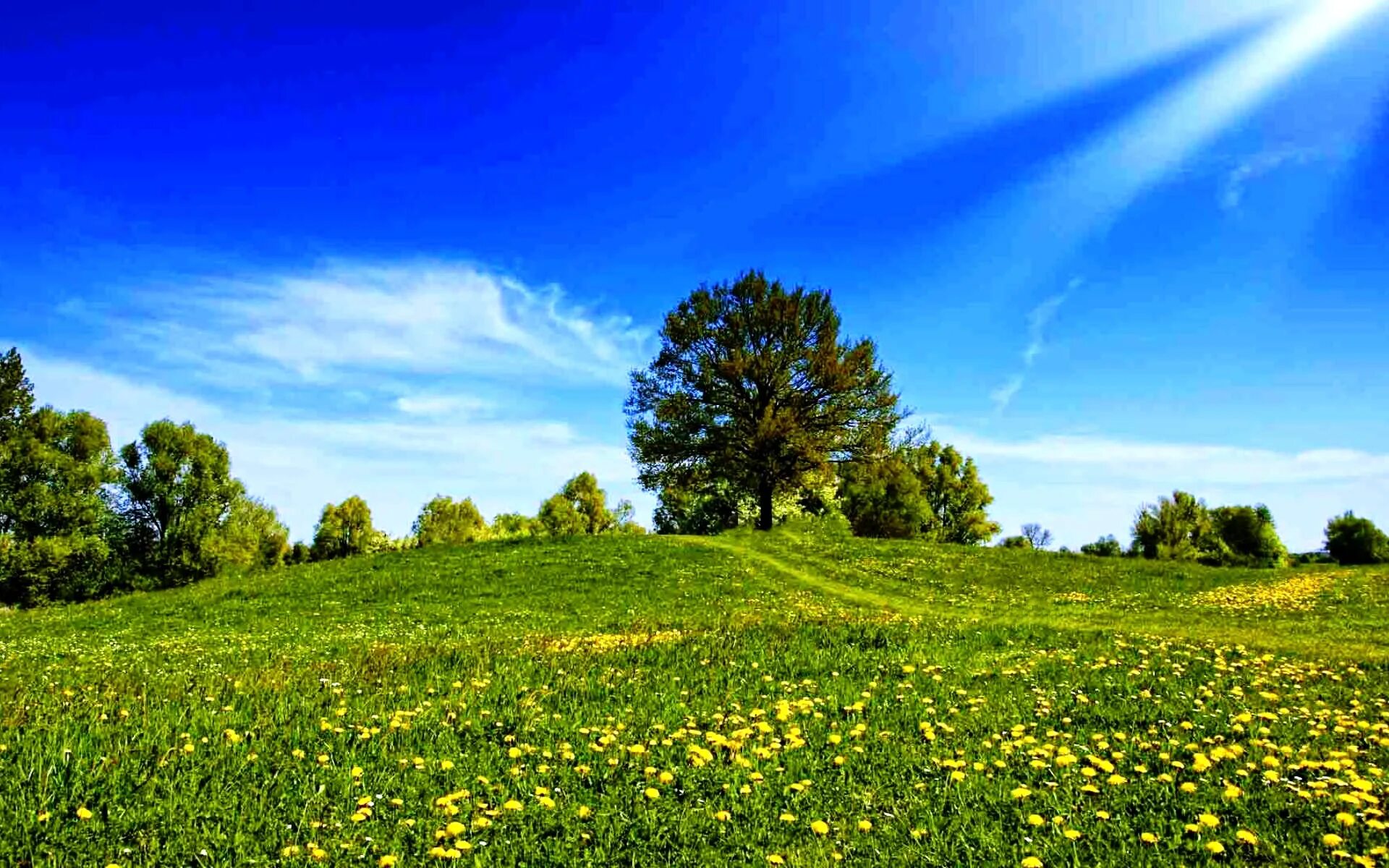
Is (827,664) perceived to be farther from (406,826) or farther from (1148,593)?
(1148,593)

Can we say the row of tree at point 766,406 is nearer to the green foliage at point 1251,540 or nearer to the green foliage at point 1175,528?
the green foliage at point 1251,540

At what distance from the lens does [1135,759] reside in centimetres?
725

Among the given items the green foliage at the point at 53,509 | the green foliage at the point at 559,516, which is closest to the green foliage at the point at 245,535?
the green foliage at the point at 53,509

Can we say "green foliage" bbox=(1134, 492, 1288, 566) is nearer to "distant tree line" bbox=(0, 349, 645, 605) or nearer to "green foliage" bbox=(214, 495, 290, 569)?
"distant tree line" bbox=(0, 349, 645, 605)

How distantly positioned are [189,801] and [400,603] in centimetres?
1804

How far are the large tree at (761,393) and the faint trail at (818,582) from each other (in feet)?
23.2

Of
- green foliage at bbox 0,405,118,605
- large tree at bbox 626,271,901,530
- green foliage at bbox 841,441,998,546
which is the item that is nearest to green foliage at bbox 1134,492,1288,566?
green foliage at bbox 841,441,998,546

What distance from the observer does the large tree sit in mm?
41875

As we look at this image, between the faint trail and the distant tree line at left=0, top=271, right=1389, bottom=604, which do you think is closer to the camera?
the faint trail

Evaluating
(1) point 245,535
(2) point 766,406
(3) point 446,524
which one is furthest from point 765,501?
(3) point 446,524

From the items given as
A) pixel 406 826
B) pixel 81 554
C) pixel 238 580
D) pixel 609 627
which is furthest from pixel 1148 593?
pixel 81 554

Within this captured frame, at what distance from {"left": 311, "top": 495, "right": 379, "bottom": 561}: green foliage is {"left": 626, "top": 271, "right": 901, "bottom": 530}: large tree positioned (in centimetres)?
4485

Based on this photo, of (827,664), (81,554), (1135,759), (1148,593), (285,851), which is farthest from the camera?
(81,554)

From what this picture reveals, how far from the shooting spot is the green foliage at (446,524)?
7919 cm
